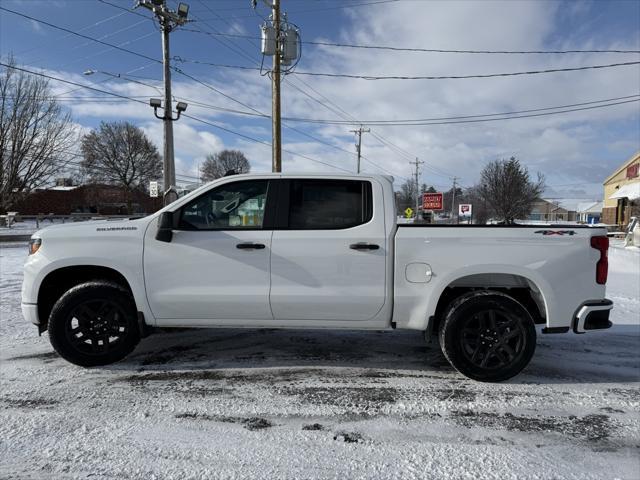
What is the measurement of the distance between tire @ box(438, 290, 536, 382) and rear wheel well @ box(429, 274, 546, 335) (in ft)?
0.41

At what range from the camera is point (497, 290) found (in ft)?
12.9

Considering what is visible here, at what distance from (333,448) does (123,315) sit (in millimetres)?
2417

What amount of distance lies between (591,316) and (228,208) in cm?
347

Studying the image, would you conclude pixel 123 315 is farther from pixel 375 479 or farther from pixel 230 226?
pixel 375 479

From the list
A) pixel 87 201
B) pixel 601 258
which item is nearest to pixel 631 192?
pixel 601 258

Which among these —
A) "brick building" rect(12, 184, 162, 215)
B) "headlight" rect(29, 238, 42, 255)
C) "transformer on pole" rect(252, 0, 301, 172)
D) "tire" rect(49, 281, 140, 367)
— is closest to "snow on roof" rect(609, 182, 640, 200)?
"transformer on pole" rect(252, 0, 301, 172)

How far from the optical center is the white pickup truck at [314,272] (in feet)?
11.9

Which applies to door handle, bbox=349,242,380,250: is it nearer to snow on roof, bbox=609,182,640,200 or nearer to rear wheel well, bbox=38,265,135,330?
rear wheel well, bbox=38,265,135,330

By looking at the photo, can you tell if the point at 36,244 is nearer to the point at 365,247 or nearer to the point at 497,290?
the point at 365,247

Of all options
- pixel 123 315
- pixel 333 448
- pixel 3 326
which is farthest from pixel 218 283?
pixel 3 326

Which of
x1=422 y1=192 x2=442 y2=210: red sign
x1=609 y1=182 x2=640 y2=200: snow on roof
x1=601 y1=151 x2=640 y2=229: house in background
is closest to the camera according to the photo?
x1=422 y1=192 x2=442 y2=210: red sign

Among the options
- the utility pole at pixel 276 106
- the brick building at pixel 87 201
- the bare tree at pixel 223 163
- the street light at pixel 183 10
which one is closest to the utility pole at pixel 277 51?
the utility pole at pixel 276 106

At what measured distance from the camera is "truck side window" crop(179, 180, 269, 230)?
385cm

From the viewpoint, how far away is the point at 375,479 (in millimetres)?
2371
